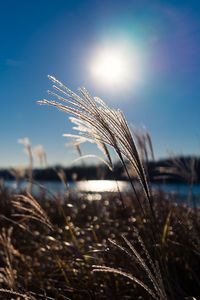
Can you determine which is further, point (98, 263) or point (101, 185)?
point (101, 185)

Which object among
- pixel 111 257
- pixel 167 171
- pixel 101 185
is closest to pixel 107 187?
pixel 101 185

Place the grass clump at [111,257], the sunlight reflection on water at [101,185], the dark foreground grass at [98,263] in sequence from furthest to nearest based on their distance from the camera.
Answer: the sunlight reflection on water at [101,185] → the dark foreground grass at [98,263] → the grass clump at [111,257]

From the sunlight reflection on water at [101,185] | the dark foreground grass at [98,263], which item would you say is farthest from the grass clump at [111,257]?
the sunlight reflection on water at [101,185]

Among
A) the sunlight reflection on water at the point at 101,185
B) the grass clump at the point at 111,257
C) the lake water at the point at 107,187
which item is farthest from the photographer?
the lake water at the point at 107,187

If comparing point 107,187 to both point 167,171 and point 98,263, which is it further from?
point 98,263

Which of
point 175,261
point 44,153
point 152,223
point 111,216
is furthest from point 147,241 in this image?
point 44,153

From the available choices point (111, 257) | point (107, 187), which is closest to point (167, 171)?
point (107, 187)

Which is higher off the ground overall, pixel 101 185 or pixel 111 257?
pixel 101 185

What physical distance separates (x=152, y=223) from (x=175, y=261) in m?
1.18

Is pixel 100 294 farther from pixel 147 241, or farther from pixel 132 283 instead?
pixel 147 241

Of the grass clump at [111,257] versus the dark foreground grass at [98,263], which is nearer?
the grass clump at [111,257]

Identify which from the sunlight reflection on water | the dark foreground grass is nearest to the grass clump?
the dark foreground grass

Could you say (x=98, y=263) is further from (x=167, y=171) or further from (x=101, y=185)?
(x=167, y=171)

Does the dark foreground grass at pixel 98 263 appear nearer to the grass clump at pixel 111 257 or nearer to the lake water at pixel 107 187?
the grass clump at pixel 111 257
